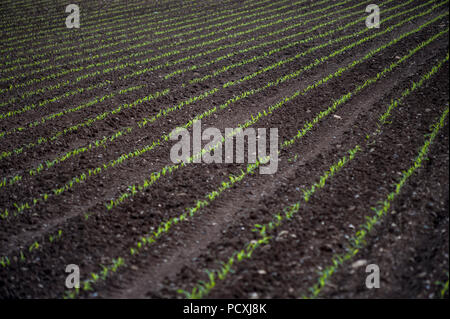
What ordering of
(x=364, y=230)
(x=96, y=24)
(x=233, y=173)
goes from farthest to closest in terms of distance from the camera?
(x=96, y=24)
(x=233, y=173)
(x=364, y=230)

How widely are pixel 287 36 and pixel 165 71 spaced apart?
551cm

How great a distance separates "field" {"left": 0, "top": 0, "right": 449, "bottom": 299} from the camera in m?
3.93

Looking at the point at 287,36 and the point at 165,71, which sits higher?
the point at 287,36

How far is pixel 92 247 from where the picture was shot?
442 cm

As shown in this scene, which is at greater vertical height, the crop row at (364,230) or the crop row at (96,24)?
the crop row at (96,24)

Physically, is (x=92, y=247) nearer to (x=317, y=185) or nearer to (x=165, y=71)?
(x=317, y=185)

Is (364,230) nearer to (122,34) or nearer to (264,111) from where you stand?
(264,111)

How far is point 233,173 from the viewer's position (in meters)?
5.93

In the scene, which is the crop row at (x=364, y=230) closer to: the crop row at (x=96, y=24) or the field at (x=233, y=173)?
the field at (x=233, y=173)

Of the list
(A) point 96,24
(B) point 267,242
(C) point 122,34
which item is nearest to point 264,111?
(B) point 267,242

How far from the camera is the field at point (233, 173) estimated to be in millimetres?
3928

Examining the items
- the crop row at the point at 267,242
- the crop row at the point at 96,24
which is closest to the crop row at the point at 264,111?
the crop row at the point at 267,242
